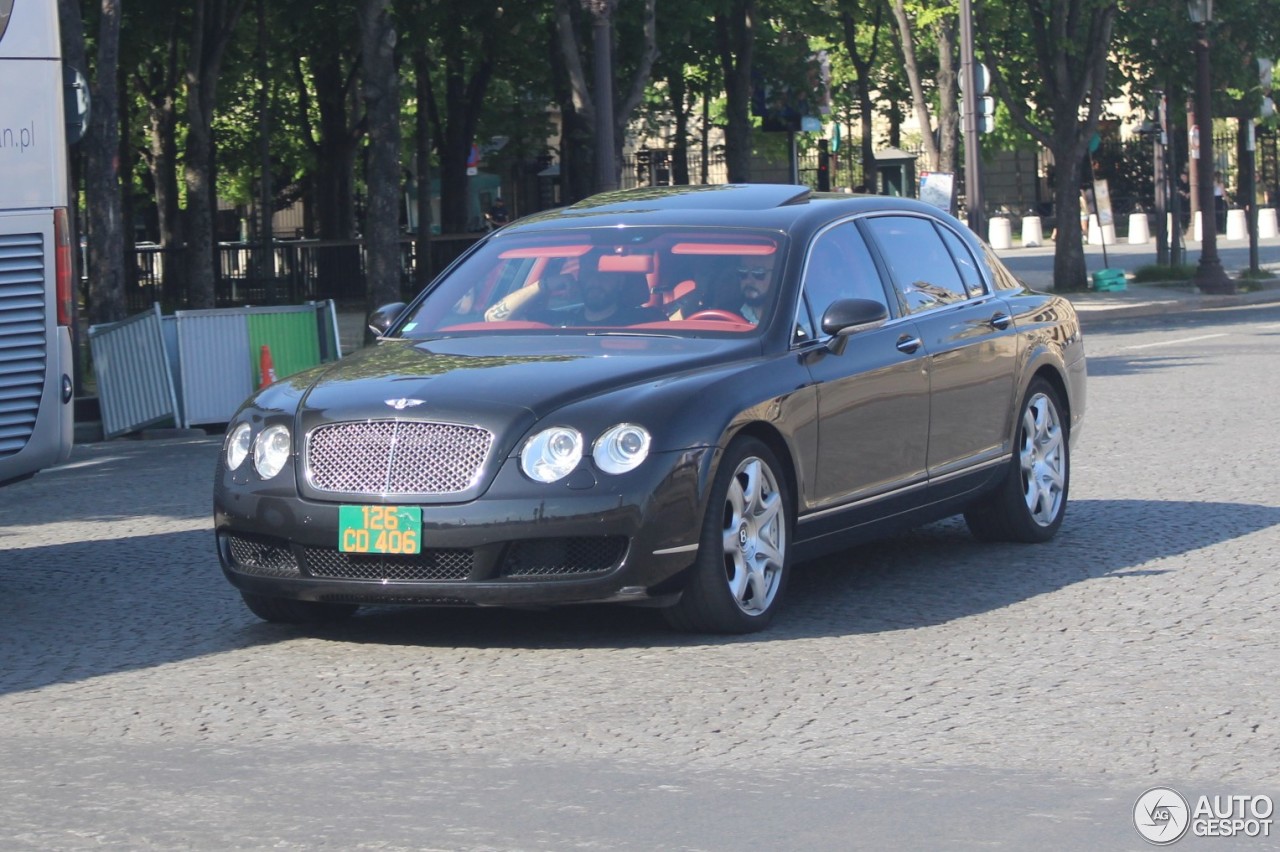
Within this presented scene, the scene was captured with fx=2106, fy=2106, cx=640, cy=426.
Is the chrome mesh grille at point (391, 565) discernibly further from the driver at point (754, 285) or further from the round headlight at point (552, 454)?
the driver at point (754, 285)

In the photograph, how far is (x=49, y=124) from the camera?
9.52 meters

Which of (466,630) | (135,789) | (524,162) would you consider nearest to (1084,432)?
(466,630)

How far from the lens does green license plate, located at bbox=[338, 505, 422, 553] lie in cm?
709

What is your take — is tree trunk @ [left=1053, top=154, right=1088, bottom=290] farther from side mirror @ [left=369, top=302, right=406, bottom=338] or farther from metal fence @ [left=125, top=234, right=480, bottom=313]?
side mirror @ [left=369, top=302, right=406, bottom=338]

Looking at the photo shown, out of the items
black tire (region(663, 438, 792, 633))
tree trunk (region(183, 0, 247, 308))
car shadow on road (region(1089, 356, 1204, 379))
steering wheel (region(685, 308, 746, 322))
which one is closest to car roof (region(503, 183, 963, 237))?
steering wheel (region(685, 308, 746, 322))

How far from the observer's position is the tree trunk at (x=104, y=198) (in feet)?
68.6

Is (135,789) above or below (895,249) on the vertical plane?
below

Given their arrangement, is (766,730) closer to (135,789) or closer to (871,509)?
(135,789)

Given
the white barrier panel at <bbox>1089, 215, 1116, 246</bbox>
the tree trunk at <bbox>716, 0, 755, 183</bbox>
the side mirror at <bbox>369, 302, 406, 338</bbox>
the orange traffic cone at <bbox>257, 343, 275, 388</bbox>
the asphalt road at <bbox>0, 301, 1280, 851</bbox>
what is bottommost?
the asphalt road at <bbox>0, 301, 1280, 851</bbox>

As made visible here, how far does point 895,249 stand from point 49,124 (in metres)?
3.84

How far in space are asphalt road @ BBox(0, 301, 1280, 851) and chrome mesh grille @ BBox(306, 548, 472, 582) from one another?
12.0 inches

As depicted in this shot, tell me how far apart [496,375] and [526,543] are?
679 millimetres

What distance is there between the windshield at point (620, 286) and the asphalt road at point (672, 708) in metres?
1.15

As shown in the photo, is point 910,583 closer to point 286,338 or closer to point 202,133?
point 286,338
